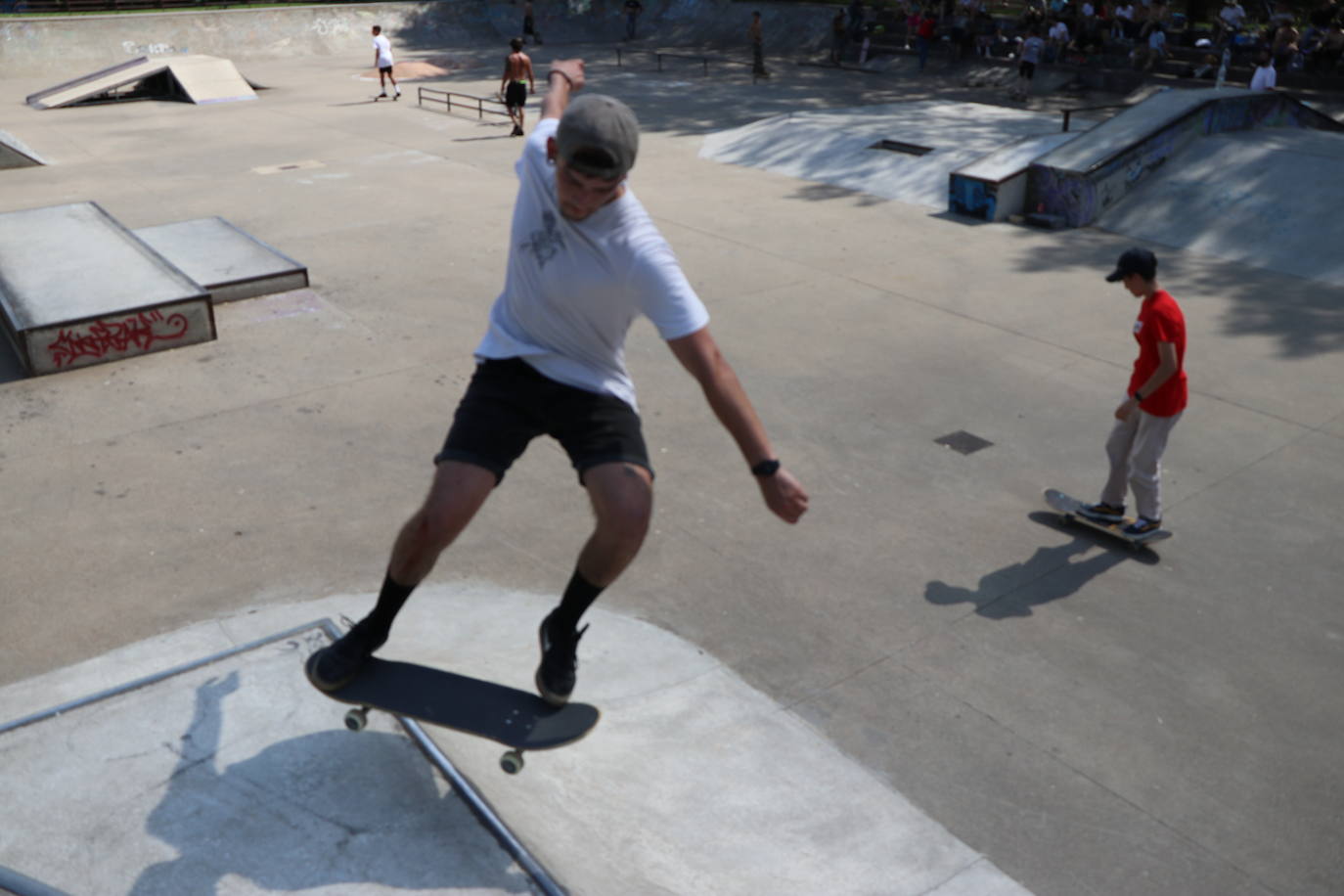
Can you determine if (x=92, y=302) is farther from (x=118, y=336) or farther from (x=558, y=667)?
(x=558, y=667)

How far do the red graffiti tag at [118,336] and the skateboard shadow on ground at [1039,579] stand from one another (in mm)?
6309

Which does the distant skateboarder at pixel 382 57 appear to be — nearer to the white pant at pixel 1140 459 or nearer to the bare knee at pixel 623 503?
the white pant at pixel 1140 459

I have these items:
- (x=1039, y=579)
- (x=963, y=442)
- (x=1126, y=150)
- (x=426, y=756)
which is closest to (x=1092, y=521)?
(x=1039, y=579)

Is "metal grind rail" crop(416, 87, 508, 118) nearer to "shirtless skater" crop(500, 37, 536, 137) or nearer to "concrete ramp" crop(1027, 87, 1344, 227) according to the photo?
"shirtless skater" crop(500, 37, 536, 137)

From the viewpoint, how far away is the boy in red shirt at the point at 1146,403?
5551 mm

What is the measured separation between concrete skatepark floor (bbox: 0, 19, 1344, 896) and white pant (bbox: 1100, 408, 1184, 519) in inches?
12.3

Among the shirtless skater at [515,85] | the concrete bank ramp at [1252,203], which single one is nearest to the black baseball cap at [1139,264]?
the concrete bank ramp at [1252,203]

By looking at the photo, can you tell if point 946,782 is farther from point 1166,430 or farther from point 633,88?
point 633,88

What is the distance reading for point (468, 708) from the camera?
3.36 m

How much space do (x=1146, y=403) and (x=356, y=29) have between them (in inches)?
1232

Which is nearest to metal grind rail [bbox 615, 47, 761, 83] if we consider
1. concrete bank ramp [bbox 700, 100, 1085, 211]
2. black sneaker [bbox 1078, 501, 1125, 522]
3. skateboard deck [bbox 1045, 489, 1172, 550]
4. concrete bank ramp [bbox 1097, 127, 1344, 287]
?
concrete bank ramp [bbox 700, 100, 1085, 211]

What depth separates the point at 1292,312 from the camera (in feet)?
32.9

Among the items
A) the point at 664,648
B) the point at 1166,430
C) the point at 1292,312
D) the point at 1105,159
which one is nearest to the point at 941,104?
the point at 1105,159

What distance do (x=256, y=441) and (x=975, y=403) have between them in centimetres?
503
